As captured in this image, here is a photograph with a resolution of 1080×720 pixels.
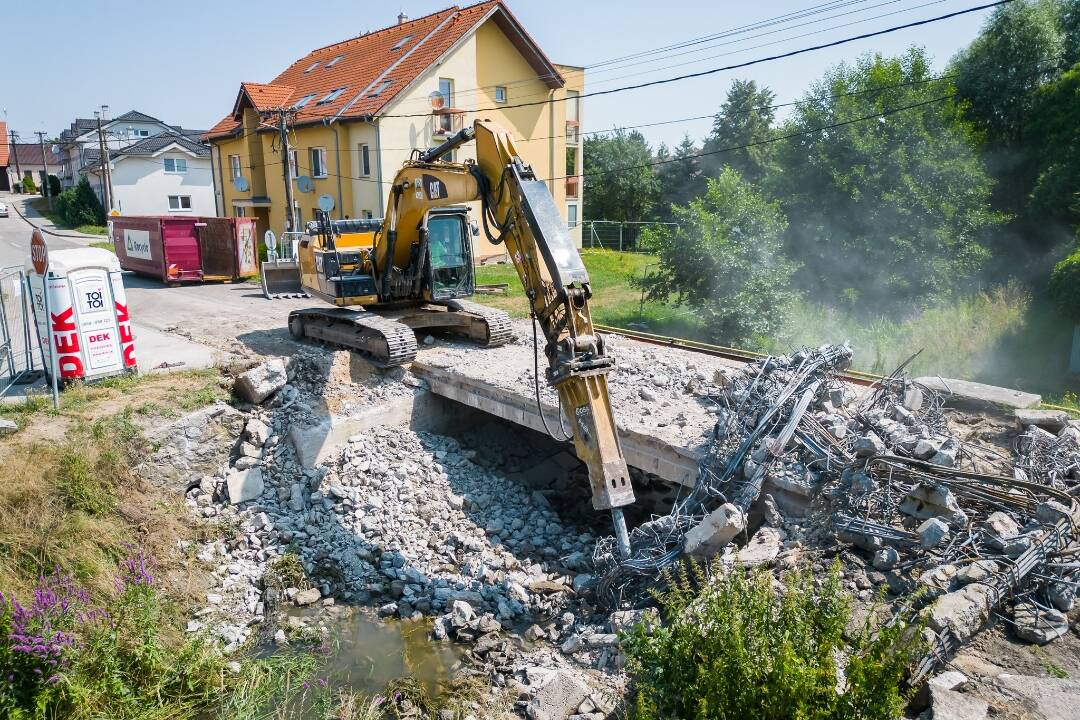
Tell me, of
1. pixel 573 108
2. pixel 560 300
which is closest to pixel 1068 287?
pixel 560 300

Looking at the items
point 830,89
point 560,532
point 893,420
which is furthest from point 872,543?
point 830,89

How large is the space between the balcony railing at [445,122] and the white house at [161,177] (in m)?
18.5

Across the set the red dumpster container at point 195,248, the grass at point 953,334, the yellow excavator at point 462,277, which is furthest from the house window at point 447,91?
the yellow excavator at point 462,277

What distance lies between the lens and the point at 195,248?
20.4 metres

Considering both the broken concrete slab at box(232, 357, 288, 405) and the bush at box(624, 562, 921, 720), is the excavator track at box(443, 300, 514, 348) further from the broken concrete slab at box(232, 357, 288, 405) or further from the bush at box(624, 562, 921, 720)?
the bush at box(624, 562, 921, 720)

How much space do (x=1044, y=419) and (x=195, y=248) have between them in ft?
63.6

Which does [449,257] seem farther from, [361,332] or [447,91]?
[447,91]

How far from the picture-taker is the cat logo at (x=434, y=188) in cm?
925

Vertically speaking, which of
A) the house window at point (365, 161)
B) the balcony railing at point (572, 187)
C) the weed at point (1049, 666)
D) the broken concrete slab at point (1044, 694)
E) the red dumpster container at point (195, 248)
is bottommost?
the weed at point (1049, 666)

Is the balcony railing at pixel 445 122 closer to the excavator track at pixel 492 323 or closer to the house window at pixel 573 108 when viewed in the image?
the house window at pixel 573 108

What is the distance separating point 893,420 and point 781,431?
1583 millimetres

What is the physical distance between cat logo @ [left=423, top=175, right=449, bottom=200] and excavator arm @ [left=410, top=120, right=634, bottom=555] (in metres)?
1.21

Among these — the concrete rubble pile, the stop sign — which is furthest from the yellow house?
the concrete rubble pile

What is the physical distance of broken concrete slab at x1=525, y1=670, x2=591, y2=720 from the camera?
18.1 ft
